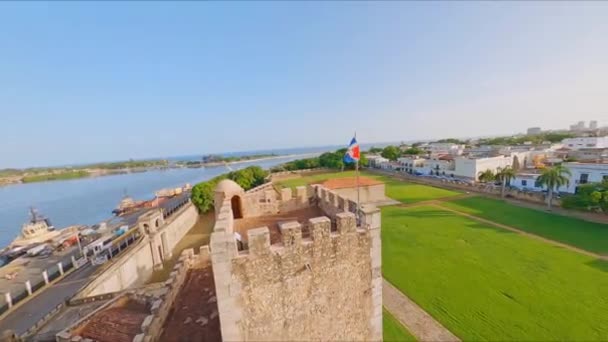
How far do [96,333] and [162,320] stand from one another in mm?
3806

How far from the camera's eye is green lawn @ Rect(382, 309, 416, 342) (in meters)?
11.1

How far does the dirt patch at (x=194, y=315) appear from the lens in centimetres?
636

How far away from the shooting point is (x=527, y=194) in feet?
109

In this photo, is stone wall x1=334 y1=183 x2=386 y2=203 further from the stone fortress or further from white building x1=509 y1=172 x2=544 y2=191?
the stone fortress

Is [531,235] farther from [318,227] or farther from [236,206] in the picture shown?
[236,206]

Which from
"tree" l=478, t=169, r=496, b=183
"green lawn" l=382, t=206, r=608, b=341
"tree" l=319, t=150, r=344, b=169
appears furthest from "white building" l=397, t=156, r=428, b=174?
"green lawn" l=382, t=206, r=608, b=341

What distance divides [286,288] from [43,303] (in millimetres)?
23907

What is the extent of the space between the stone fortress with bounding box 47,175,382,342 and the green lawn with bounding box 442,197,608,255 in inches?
951

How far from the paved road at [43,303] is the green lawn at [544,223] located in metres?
39.3

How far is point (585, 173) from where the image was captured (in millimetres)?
32469

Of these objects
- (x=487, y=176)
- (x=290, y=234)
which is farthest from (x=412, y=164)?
(x=290, y=234)

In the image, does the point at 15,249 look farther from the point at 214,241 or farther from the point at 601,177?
the point at 601,177

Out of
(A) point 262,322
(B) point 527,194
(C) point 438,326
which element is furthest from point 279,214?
(B) point 527,194

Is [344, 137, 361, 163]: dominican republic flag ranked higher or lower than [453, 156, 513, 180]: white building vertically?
higher
